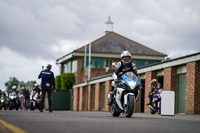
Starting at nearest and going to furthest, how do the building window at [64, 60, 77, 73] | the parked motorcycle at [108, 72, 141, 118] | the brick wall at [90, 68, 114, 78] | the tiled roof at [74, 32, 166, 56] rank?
the parked motorcycle at [108, 72, 141, 118] → the brick wall at [90, 68, 114, 78] → the building window at [64, 60, 77, 73] → the tiled roof at [74, 32, 166, 56]

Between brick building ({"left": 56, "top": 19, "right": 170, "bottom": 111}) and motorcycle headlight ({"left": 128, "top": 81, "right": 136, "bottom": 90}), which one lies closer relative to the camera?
motorcycle headlight ({"left": 128, "top": 81, "right": 136, "bottom": 90})

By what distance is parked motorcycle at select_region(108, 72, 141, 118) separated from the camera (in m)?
14.0

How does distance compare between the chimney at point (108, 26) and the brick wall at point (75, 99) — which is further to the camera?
the chimney at point (108, 26)

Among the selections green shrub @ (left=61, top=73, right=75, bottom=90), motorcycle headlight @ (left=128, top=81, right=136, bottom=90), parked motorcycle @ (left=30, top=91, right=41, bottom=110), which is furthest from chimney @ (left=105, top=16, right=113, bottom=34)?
motorcycle headlight @ (left=128, top=81, right=136, bottom=90)

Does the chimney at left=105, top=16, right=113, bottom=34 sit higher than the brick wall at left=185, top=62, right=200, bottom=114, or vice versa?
the chimney at left=105, top=16, right=113, bottom=34

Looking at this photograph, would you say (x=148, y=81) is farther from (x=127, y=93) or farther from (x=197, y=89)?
(x=127, y=93)

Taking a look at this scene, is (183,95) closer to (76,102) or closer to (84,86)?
(84,86)

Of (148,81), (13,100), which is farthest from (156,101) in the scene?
(13,100)

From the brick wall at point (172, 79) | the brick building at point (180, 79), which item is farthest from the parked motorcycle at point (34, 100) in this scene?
the brick wall at point (172, 79)

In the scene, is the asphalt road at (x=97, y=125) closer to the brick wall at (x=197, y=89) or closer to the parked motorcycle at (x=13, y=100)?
the brick wall at (x=197, y=89)

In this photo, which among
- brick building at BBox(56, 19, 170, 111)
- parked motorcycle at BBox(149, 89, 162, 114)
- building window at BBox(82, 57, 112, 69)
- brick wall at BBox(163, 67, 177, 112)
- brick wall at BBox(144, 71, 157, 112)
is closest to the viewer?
parked motorcycle at BBox(149, 89, 162, 114)

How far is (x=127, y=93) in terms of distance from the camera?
14148 mm

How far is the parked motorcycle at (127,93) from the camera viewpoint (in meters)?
14.0

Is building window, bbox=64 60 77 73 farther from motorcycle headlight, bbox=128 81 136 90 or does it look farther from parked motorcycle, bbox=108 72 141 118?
motorcycle headlight, bbox=128 81 136 90
